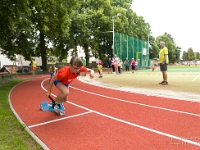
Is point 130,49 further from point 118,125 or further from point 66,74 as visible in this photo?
point 118,125

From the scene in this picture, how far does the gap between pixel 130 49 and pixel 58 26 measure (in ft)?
61.2

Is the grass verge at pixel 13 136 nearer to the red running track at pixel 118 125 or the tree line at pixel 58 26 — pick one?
the red running track at pixel 118 125

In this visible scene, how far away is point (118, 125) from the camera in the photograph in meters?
4.83

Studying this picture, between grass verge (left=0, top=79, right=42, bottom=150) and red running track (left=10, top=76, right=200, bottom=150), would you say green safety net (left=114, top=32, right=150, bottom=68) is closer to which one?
red running track (left=10, top=76, right=200, bottom=150)

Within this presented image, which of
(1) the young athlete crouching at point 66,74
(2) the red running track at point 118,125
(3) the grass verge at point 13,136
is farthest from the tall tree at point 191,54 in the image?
(3) the grass verge at point 13,136

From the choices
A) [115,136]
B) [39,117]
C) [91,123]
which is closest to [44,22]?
[39,117]

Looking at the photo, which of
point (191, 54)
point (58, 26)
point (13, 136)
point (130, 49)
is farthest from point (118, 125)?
point (191, 54)

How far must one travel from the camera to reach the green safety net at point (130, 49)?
29.1 meters

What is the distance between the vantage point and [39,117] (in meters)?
5.68

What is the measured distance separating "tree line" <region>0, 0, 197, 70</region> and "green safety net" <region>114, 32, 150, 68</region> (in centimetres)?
478

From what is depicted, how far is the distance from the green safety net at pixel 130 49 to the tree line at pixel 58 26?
4.78m

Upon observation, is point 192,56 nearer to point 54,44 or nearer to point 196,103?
point 54,44

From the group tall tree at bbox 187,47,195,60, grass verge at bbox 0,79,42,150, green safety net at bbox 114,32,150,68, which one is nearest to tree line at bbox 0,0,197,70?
green safety net at bbox 114,32,150,68

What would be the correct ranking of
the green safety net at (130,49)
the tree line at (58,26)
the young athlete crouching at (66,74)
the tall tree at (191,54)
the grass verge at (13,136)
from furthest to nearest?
the tall tree at (191,54)
the green safety net at (130,49)
the tree line at (58,26)
the young athlete crouching at (66,74)
the grass verge at (13,136)
